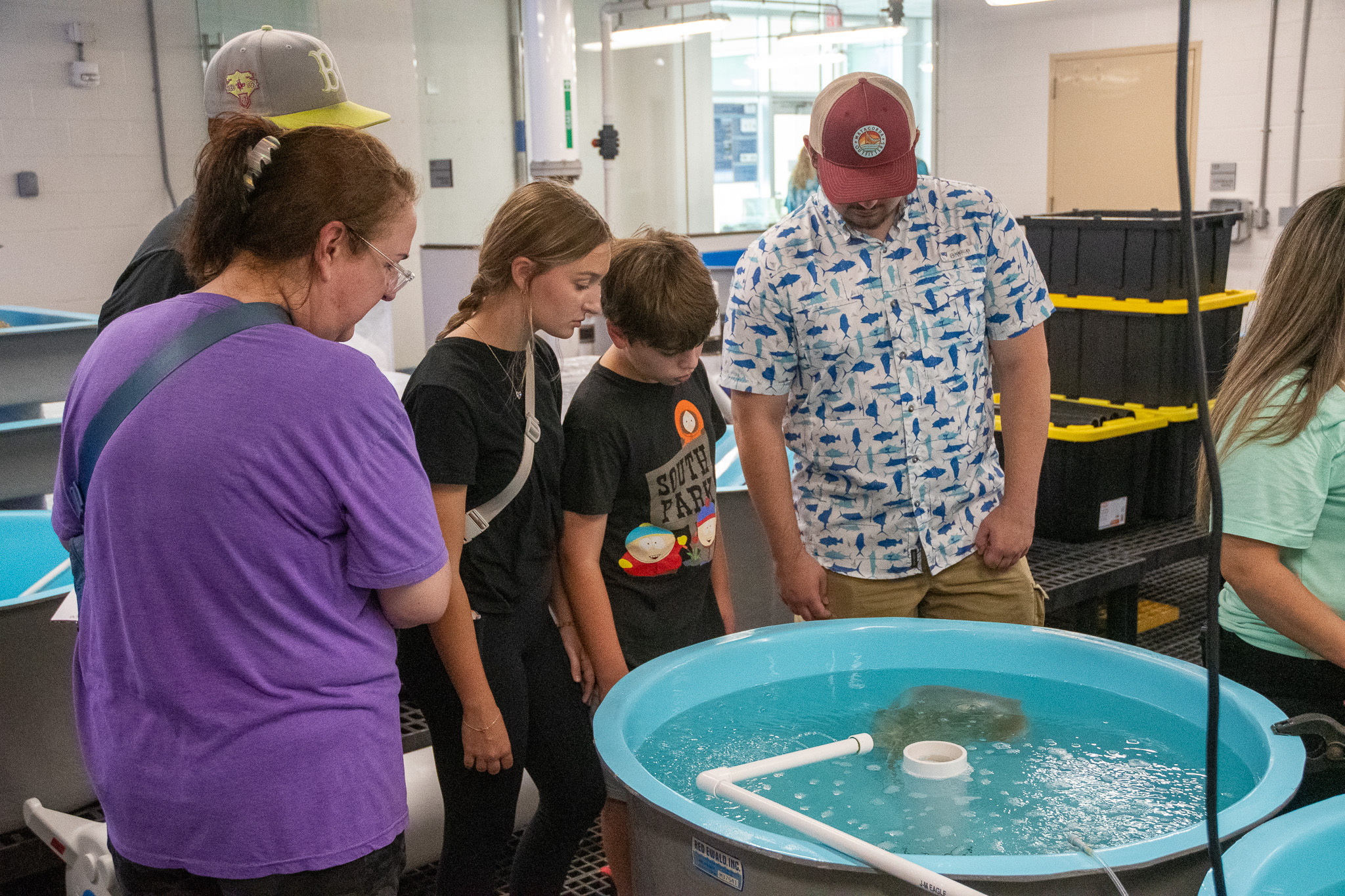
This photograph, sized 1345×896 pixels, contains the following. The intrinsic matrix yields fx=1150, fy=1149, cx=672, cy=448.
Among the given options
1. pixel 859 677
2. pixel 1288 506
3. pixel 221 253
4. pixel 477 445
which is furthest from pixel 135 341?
pixel 1288 506

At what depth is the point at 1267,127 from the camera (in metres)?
6.16

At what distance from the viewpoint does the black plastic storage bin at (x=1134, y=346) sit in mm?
3047

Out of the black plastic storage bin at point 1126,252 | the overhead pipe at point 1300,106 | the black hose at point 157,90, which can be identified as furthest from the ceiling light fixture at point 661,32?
the black plastic storage bin at point 1126,252

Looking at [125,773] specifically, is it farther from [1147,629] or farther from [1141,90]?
[1141,90]

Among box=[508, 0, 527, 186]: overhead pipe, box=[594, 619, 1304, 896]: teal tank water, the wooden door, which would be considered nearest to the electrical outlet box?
box=[508, 0, 527, 186]: overhead pipe

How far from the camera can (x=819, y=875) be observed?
102cm

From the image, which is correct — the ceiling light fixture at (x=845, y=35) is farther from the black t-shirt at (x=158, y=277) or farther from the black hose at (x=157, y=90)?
the black t-shirt at (x=158, y=277)

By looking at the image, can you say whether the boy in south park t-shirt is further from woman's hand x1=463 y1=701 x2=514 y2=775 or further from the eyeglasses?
Answer: the eyeglasses

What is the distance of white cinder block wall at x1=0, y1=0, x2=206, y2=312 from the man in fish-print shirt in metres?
4.61

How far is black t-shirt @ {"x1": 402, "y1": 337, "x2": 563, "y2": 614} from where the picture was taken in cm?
136

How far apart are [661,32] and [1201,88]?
3.17 meters

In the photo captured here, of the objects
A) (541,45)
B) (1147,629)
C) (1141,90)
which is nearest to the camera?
(1147,629)

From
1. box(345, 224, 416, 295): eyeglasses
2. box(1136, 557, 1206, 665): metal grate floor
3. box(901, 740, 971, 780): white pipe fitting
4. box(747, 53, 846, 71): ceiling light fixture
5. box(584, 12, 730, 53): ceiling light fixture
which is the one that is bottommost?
box(1136, 557, 1206, 665): metal grate floor

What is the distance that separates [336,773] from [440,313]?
5.38 m
